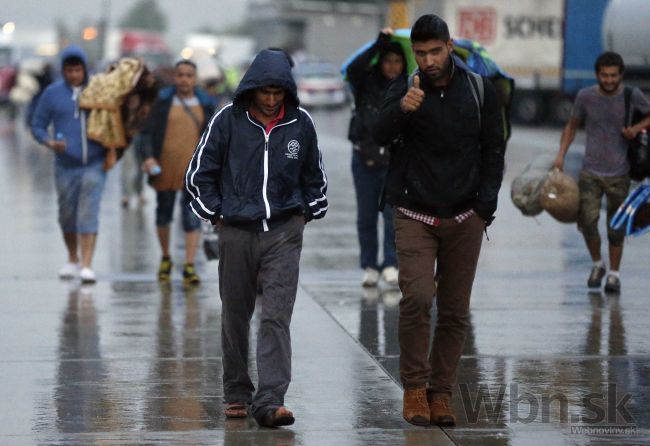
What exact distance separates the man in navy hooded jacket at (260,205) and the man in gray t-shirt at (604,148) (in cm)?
408

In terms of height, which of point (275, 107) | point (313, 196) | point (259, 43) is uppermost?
point (275, 107)

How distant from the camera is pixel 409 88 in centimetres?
652

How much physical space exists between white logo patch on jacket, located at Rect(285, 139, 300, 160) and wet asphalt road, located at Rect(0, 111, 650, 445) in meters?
1.25

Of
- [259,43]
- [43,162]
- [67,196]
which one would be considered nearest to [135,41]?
[259,43]

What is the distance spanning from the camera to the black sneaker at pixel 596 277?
1083 centimetres

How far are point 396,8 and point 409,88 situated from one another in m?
41.5

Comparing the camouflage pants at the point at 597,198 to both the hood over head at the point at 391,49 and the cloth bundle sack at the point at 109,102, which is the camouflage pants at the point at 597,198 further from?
the cloth bundle sack at the point at 109,102

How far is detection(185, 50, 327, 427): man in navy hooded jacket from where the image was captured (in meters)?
6.68

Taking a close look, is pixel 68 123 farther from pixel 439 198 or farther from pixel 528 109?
pixel 528 109

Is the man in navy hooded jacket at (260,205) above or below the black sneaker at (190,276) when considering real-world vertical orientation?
above

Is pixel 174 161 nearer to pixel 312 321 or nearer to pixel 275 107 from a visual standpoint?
pixel 312 321

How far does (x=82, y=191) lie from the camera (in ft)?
37.2

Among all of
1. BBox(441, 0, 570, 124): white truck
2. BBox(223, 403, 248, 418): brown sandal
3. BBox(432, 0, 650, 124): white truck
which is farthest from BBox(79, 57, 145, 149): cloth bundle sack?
BBox(441, 0, 570, 124): white truck

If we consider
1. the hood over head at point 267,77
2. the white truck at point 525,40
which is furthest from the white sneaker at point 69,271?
the white truck at point 525,40
